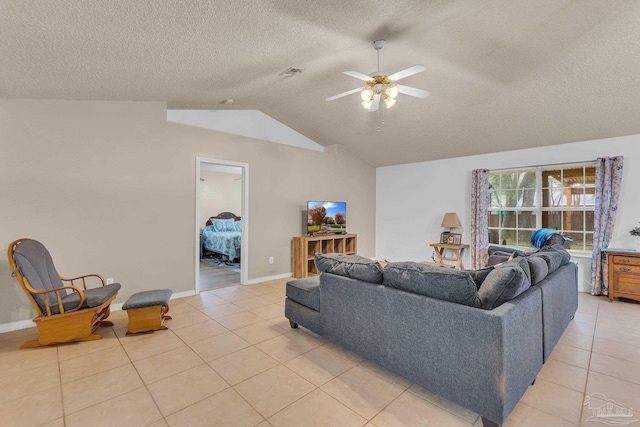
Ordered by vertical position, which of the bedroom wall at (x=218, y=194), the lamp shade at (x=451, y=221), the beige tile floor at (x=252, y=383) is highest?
the bedroom wall at (x=218, y=194)

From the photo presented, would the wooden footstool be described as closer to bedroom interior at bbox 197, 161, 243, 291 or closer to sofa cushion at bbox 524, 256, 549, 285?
bedroom interior at bbox 197, 161, 243, 291

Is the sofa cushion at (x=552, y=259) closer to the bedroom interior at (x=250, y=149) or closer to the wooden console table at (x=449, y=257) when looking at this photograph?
the bedroom interior at (x=250, y=149)

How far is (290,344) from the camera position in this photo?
2.71m

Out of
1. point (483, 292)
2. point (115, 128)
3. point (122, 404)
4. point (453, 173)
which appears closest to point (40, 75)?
point (115, 128)

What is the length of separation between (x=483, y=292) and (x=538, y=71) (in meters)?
2.78

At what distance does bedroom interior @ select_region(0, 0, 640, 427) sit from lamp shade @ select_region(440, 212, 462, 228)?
110cm

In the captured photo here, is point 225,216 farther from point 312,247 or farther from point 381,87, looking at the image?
point 381,87

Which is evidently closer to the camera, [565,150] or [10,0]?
[10,0]

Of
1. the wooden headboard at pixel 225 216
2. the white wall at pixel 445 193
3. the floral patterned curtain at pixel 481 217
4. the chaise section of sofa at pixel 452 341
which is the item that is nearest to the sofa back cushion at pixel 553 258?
the chaise section of sofa at pixel 452 341

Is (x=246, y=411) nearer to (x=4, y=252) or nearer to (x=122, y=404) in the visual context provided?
(x=122, y=404)

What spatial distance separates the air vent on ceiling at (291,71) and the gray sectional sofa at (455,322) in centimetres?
230

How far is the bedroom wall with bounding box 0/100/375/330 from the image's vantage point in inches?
121

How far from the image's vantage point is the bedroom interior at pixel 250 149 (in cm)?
193

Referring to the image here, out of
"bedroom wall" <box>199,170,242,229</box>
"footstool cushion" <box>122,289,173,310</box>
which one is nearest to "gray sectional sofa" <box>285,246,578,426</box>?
"footstool cushion" <box>122,289,173,310</box>
